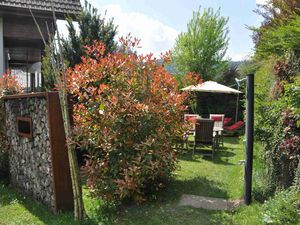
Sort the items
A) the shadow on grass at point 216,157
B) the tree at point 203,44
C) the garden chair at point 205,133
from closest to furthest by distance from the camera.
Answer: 1. the shadow on grass at point 216,157
2. the garden chair at point 205,133
3. the tree at point 203,44

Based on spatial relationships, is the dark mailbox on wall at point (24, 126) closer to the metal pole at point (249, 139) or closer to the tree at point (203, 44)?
the metal pole at point (249, 139)

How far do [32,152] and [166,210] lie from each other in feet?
8.47

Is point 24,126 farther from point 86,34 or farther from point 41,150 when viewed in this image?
point 86,34

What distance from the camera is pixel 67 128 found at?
13.8 ft

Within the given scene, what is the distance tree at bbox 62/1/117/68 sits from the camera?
30.1 feet

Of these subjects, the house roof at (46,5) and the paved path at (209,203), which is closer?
the paved path at (209,203)

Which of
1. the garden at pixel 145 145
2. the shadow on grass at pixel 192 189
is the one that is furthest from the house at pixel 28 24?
the shadow on grass at pixel 192 189

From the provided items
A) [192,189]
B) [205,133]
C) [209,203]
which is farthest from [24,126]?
[205,133]

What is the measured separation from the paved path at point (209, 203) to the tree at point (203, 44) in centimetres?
2023

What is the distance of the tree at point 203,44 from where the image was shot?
24891mm

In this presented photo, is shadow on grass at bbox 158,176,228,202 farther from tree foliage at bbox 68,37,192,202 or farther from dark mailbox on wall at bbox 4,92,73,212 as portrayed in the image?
dark mailbox on wall at bbox 4,92,73,212

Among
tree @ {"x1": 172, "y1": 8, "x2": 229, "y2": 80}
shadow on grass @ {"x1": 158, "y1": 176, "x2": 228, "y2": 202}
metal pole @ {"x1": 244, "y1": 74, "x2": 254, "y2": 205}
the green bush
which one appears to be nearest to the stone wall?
shadow on grass @ {"x1": 158, "y1": 176, "x2": 228, "y2": 202}

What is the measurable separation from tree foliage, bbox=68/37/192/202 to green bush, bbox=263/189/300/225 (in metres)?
1.72

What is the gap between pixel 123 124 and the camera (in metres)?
4.70
